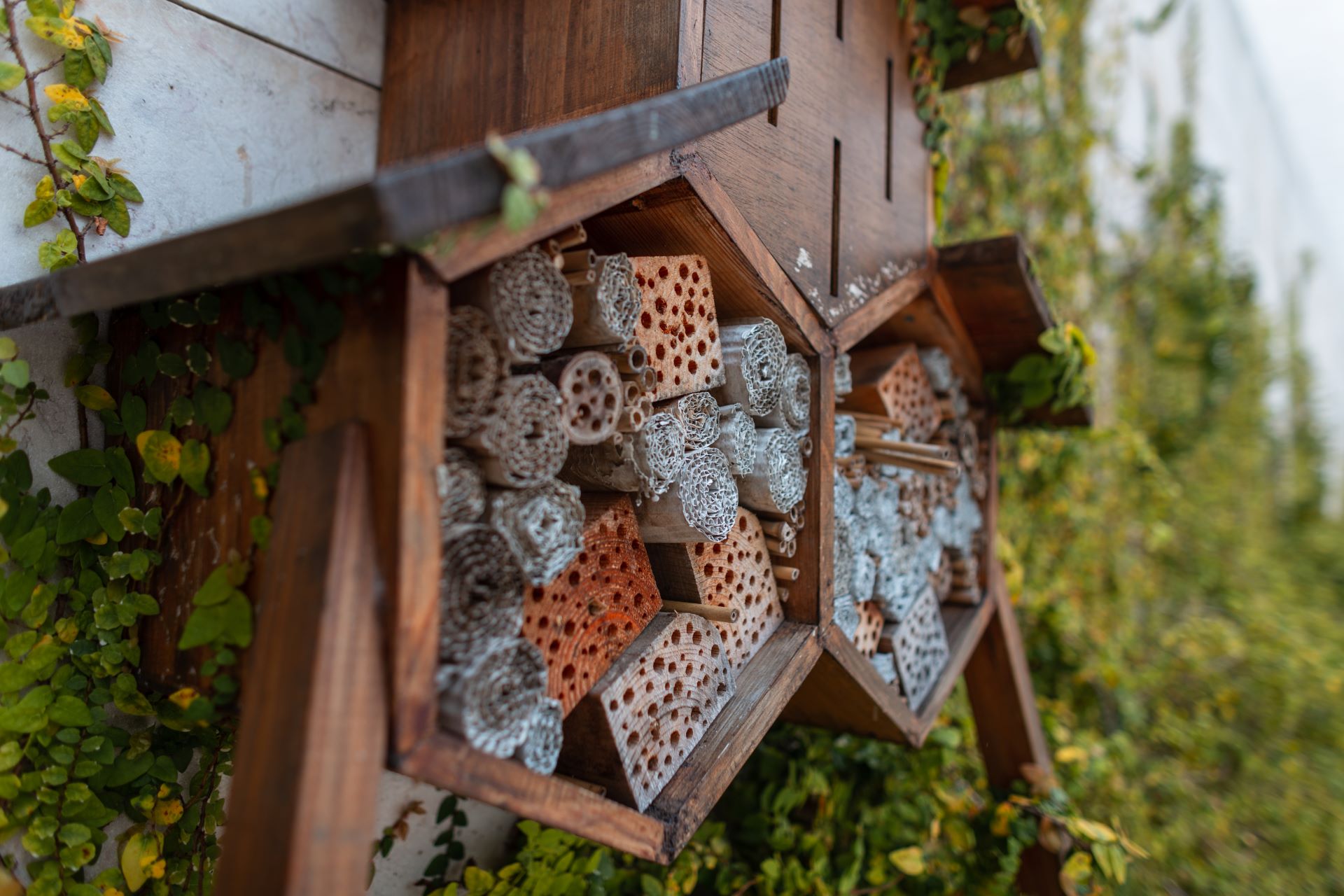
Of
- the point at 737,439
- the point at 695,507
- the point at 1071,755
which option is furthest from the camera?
the point at 1071,755

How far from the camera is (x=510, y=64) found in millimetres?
1455

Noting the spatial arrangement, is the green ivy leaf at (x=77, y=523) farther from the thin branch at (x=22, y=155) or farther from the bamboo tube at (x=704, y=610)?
the bamboo tube at (x=704, y=610)

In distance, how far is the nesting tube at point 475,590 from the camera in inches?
37.3

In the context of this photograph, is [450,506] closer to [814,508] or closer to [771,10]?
[814,508]

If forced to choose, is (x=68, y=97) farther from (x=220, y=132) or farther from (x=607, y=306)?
(x=607, y=306)

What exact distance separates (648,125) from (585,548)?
1.92 feet

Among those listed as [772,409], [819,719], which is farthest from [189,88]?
[819,719]

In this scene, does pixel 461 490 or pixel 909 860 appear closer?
pixel 461 490

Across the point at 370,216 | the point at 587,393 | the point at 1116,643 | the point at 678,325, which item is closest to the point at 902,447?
the point at 678,325

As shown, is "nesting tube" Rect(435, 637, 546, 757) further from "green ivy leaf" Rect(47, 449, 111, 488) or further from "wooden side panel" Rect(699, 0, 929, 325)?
"wooden side panel" Rect(699, 0, 929, 325)

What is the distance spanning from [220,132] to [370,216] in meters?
1.03

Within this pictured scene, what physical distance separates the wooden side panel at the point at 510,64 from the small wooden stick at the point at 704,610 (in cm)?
81

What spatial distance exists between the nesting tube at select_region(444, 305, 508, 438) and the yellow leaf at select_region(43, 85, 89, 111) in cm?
82

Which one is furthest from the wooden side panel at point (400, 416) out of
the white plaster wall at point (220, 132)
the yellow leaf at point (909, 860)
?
the yellow leaf at point (909, 860)
